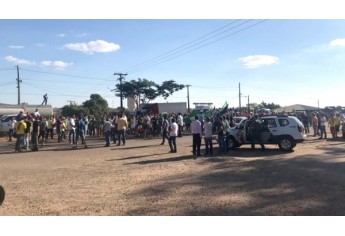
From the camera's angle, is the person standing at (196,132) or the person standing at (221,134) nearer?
the person standing at (196,132)

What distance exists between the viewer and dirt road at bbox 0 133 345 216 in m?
7.03

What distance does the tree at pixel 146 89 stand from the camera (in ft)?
A: 214

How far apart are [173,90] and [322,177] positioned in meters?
59.0

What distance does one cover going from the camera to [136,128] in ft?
85.3

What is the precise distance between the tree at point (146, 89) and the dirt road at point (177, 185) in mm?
50959

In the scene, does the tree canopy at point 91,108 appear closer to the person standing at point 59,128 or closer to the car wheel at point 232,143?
the person standing at point 59,128

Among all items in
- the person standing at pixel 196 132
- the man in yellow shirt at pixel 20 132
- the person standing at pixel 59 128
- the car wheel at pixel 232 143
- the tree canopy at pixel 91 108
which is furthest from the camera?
the tree canopy at pixel 91 108

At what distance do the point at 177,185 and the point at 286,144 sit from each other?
8.23 meters

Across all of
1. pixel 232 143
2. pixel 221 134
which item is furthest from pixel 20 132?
pixel 232 143

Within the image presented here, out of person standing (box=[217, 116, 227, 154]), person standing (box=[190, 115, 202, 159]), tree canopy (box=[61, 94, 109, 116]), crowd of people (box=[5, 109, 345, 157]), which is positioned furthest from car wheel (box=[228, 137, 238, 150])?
tree canopy (box=[61, 94, 109, 116])

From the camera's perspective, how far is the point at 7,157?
15617mm

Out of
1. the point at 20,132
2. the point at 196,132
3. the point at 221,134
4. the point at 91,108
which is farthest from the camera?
the point at 91,108

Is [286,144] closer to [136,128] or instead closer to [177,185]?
[177,185]

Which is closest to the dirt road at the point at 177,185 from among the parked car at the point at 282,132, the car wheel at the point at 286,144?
the car wheel at the point at 286,144
